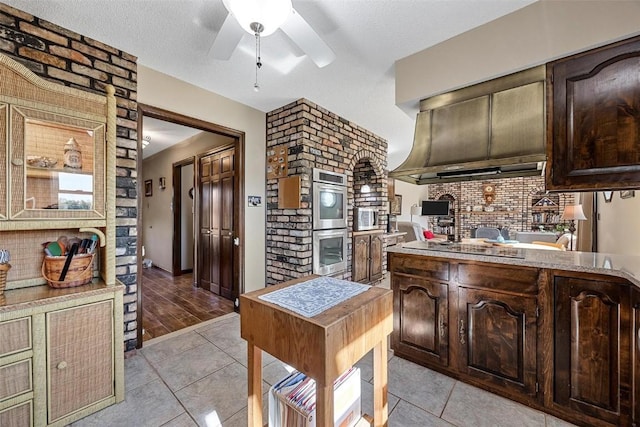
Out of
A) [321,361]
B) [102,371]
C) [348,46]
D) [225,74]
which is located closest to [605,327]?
[321,361]

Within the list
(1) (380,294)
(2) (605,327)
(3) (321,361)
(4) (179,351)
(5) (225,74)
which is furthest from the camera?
(5) (225,74)

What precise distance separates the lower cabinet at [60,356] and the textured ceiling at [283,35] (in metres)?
1.82

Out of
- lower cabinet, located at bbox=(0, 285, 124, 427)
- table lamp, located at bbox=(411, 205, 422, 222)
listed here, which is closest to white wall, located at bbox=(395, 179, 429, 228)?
table lamp, located at bbox=(411, 205, 422, 222)

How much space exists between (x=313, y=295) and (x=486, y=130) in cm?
179

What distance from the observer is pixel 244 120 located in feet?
10.2

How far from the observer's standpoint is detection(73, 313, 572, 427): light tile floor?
150cm

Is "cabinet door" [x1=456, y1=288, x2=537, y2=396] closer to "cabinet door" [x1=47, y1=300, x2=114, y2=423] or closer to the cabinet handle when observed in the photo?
the cabinet handle

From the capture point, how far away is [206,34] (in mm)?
1893

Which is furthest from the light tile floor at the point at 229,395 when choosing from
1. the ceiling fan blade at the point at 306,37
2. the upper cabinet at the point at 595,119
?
the ceiling fan blade at the point at 306,37

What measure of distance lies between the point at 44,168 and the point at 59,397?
1344mm

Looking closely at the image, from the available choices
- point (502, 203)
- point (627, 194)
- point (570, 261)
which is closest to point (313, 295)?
point (570, 261)

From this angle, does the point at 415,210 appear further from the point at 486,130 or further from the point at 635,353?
the point at 635,353

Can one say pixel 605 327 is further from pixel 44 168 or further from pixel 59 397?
pixel 44 168

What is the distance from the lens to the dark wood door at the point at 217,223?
348cm
